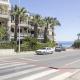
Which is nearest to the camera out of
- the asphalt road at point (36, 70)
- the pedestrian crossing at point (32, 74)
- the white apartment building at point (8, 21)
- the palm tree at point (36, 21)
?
the pedestrian crossing at point (32, 74)

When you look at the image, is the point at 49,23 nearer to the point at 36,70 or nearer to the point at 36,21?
the point at 36,21

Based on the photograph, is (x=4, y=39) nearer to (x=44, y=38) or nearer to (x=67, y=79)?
(x=44, y=38)

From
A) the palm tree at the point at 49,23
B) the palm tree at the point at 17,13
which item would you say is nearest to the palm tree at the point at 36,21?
the palm tree at the point at 49,23

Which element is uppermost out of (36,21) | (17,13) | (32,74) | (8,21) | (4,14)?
(17,13)

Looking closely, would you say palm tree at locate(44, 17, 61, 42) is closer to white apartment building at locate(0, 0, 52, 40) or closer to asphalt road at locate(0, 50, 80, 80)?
white apartment building at locate(0, 0, 52, 40)

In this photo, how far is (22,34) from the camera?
7994 centimetres

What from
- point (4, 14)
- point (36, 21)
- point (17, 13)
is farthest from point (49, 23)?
point (4, 14)

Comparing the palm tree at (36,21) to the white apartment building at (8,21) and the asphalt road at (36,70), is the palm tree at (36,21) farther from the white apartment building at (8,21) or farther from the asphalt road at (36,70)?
the asphalt road at (36,70)

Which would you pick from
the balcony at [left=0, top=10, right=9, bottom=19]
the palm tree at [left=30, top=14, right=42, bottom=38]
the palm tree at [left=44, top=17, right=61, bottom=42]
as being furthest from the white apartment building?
the palm tree at [left=44, top=17, right=61, bottom=42]

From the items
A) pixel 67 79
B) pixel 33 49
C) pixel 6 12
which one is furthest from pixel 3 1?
pixel 67 79

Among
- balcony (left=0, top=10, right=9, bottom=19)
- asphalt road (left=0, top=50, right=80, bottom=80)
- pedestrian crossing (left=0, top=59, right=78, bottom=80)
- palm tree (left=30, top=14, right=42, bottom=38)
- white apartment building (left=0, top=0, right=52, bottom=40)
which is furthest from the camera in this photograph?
palm tree (left=30, top=14, right=42, bottom=38)

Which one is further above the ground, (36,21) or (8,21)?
(36,21)

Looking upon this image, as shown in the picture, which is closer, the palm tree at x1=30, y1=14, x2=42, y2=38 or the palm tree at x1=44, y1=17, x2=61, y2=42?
the palm tree at x1=30, y1=14, x2=42, y2=38

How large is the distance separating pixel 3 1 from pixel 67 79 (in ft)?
173
